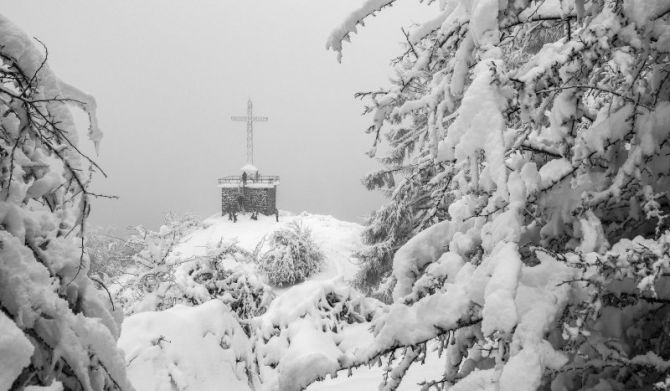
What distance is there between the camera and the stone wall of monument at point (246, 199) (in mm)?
32250

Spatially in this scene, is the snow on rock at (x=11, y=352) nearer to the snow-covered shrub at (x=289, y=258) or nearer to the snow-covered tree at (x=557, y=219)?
the snow-covered tree at (x=557, y=219)

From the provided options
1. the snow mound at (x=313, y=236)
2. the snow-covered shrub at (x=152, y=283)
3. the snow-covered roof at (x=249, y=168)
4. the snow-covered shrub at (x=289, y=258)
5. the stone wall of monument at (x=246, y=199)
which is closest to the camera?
the snow-covered shrub at (x=152, y=283)

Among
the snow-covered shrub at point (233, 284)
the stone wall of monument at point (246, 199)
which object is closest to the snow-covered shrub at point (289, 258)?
the snow-covered shrub at point (233, 284)

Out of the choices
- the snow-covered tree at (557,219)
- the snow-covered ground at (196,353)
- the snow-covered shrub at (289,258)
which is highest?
the snow-covered tree at (557,219)

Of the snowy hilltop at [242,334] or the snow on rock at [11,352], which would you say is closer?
the snow on rock at [11,352]

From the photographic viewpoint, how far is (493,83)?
4.72 feet

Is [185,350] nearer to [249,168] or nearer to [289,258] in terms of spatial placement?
[289,258]

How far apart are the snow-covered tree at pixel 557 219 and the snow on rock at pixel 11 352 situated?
1144mm

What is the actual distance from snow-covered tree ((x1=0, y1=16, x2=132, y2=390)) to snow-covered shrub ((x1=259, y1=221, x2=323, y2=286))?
16.0 m

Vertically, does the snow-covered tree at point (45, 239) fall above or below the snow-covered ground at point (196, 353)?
above

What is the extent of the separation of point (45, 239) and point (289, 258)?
1628cm

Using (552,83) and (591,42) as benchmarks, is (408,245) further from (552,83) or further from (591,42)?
(591,42)

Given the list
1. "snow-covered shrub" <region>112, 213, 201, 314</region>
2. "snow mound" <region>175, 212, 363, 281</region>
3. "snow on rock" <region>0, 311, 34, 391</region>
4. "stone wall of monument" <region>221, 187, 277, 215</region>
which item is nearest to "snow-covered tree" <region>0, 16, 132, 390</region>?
"snow on rock" <region>0, 311, 34, 391</region>

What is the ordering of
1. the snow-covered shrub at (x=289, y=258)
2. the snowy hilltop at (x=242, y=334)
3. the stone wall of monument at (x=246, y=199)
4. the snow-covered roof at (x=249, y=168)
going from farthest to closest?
the snow-covered roof at (x=249, y=168) → the stone wall of monument at (x=246, y=199) → the snow-covered shrub at (x=289, y=258) → the snowy hilltop at (x=242, y=334)
